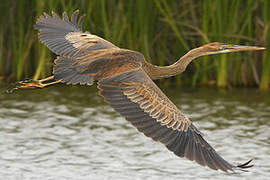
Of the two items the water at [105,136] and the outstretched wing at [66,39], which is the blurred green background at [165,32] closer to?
the water at [105,136]

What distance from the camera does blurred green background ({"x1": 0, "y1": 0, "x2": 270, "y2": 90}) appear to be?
40.6 feet

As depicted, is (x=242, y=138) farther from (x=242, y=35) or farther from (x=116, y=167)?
(x=242, y=35)

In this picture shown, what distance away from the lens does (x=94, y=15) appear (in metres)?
12.7

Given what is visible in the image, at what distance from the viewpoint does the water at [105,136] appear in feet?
28.8

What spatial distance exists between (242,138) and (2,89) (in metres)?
4.56

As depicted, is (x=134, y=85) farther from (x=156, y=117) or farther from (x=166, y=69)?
(x=166, y=69)

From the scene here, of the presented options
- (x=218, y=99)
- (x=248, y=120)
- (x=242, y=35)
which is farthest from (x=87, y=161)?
(x=242, y=35)

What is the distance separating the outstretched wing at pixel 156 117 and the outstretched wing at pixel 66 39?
1.02 meters

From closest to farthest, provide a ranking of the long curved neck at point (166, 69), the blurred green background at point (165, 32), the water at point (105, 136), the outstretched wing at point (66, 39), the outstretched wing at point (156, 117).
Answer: the outstretched wing at point (156, 117)
the long curved neck at point (166, 69)
the outstretched wing at point (66, 39)
the water at point (105, 136)
the blurred green background at point (165, 32)

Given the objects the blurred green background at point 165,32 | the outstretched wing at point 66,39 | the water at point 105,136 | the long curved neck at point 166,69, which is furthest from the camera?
the blurred green background at point 165,32

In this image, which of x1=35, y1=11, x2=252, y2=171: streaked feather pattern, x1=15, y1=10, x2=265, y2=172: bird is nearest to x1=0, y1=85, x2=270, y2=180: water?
x1=15, y1=10, x2=265, y2=172: bird

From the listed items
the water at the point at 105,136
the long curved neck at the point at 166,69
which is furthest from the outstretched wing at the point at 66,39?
the water at the point at 105,136

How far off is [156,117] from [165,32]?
6198 millimetres

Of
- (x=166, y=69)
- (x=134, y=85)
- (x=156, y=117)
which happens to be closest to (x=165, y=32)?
(x=166, y=69)
